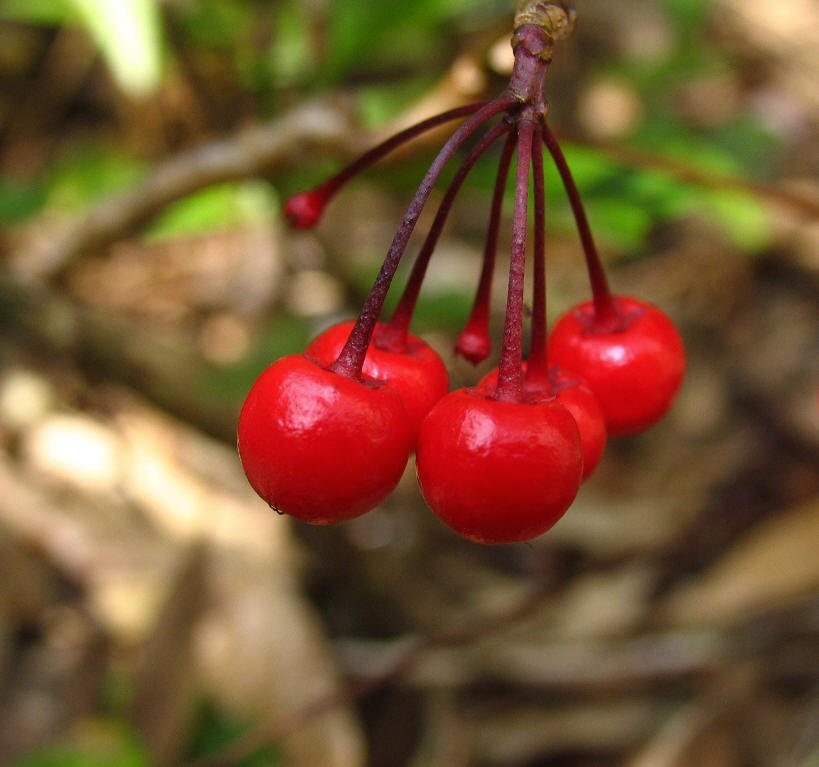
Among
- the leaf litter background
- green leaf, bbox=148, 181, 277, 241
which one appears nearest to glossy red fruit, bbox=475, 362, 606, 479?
the leaf litter background

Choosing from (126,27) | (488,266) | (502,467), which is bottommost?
(502,467)

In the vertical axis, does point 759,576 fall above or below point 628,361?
above

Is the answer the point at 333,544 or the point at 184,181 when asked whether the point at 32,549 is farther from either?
the point at 184,181

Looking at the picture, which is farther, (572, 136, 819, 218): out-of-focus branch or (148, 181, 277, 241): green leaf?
(148, 181, 277, 241): green leaf

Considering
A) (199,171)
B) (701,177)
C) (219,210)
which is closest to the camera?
(701,177)

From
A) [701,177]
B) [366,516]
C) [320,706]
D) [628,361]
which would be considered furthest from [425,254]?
[366,516]

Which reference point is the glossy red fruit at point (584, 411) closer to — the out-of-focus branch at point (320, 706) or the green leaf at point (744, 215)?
the out-of-focus branch at point (320, 706)

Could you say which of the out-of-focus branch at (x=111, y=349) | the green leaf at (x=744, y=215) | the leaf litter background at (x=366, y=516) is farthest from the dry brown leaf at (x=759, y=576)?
the out-of-focus branch at (x=111, y=349)

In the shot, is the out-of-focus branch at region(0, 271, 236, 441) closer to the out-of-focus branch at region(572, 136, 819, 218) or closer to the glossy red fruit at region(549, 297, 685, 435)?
the out-of-focus branch at region(572, 136, 819, 218)

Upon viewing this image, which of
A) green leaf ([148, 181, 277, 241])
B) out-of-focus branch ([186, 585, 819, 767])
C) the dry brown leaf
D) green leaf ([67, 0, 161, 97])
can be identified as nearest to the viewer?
green leaf ([67, 0, 161, 97])

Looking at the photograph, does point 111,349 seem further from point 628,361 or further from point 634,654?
point 628,361
